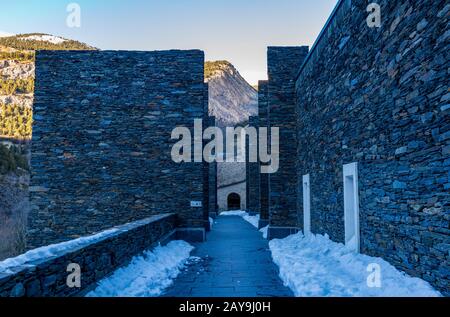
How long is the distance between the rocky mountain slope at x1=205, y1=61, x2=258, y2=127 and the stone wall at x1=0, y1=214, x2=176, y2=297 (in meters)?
83.6

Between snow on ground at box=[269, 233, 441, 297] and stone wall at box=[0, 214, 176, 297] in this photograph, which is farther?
snow on ground at box=[269, 233, 441, 297]

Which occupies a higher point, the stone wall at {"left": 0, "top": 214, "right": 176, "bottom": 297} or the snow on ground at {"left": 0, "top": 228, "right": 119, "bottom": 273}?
the snow on ground at {"left": 0, "top": 228, "right": 119, "bottom": 273}

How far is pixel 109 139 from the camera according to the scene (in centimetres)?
1245

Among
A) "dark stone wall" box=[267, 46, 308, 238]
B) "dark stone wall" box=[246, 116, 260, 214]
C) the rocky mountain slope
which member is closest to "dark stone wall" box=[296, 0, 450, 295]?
"dark stone wall" box=[267, 46, 308, 238]

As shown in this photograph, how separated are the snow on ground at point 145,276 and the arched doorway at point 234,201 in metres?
27.6

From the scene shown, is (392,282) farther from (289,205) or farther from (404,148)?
(289,205)

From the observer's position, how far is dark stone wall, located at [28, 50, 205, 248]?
1226cm

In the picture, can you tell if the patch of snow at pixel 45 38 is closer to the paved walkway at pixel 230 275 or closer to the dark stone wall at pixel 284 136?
the dark stone wall at pixel 284 136

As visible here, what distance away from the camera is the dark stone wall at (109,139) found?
12.3 metres

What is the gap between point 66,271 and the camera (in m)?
4.37

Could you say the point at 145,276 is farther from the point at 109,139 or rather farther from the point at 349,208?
the point at 109,139

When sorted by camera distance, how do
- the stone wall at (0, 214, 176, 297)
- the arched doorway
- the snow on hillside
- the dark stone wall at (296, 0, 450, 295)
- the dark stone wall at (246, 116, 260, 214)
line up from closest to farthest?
the stone wall at (0, 214, 176, 297), the dark stone wall at (296, 0, 450, 295), the dark stone wall at (246, 116, 260, 214), the arched doorway, the snow on hillside

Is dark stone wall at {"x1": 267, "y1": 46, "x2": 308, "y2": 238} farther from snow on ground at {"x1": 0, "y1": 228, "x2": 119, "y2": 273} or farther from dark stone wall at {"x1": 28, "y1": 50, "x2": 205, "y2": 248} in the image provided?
snow on ground at {"x1": 0, "y1": 228, "x2": 119, "y2": 273}
